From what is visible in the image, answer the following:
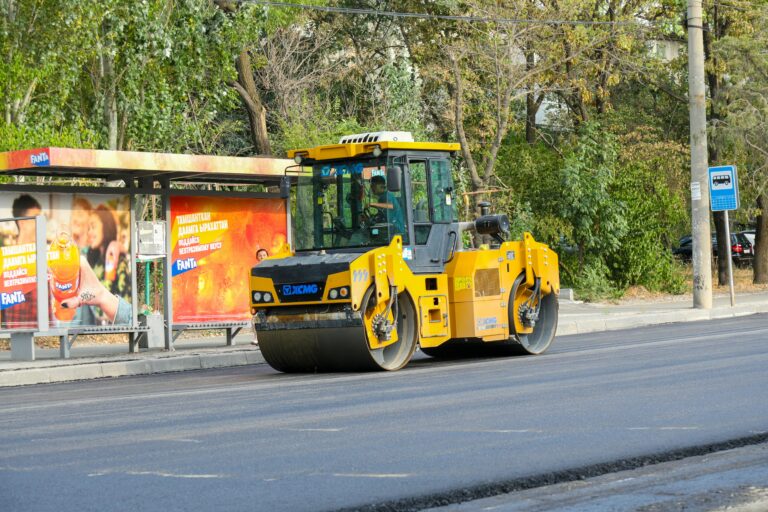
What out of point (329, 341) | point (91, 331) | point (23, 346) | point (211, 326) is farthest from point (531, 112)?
point (329, 341)

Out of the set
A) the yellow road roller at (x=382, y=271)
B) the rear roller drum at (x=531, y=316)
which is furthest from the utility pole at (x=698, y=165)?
the yellow road roller at (x=382, y=271)

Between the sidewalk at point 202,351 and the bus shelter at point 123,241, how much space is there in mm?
515

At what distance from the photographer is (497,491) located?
24.0ft

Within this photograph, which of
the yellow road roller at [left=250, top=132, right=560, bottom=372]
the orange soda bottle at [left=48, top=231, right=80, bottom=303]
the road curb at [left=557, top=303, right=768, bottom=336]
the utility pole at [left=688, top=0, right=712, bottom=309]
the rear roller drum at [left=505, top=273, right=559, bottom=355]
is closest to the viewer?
the yellow road roller at [left=250, top=132, right=560, bottom=372]

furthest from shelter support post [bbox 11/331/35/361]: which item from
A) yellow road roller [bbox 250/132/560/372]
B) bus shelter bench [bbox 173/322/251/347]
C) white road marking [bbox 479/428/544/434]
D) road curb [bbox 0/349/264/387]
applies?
white road marking [bbox 479/428/544/434]

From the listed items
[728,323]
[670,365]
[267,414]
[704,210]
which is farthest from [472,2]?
[267,414]

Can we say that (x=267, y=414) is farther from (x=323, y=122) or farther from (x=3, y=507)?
(x=323, y=122)

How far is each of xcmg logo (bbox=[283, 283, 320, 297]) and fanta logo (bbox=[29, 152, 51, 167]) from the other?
4570mm

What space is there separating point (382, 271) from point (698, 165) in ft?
45.7

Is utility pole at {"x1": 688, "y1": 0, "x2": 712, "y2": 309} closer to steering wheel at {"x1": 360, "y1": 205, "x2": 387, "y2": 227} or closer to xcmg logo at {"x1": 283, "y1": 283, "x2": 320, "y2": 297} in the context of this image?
steering wheel at {"x1": 360, "y1": 205, "x2": 387, "y2": 227}

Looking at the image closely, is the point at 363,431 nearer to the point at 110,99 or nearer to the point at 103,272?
the point at 103,272

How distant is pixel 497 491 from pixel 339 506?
0.97 meters

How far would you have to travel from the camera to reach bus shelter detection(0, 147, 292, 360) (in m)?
19.6

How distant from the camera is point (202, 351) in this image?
21.0 meters
